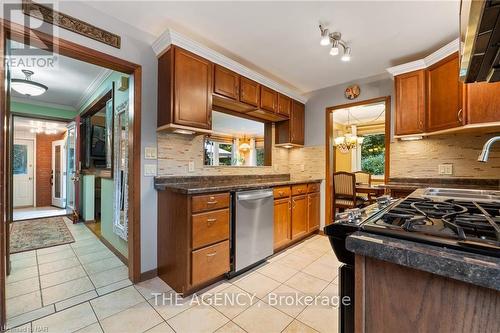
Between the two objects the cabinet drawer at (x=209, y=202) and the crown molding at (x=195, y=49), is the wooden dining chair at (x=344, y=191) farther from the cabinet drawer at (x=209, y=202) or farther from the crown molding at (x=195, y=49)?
the cabinet drawer at (x=209, y=202)

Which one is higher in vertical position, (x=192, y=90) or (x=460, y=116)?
(x=192, y=90)

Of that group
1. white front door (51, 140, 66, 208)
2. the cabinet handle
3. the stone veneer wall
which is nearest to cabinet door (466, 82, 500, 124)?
the cabinet handle

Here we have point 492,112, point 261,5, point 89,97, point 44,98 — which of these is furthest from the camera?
point 44,98

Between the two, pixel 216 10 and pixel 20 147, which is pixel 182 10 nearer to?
pixel 216 10

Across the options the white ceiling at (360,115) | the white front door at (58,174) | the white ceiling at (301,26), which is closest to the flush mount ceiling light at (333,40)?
the white ceiling at (301,26)

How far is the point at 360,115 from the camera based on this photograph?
5.37m

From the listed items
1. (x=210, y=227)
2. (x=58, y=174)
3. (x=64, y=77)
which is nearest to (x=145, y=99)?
(x=210, y=227)

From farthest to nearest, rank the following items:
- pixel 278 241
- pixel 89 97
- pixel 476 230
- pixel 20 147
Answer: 1. pixel 20 147
2. pixel 89 97
3. pixel 278 241
4. pixel 476 230

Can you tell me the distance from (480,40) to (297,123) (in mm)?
3026

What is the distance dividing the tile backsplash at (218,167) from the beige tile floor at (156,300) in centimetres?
116

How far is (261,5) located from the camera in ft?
5.95

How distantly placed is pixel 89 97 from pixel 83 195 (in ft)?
6.20

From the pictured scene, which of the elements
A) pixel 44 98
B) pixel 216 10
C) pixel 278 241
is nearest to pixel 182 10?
pixel 216 10

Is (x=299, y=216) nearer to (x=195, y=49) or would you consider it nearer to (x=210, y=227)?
(x=210, y=227)
